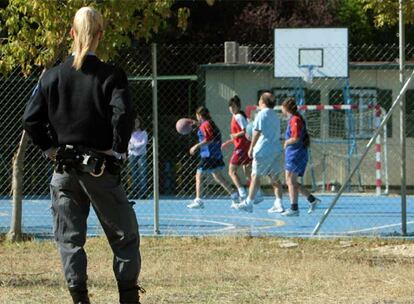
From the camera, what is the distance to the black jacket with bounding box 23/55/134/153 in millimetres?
6520

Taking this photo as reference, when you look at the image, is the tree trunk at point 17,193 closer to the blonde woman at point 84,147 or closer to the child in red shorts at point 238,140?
the child in red shorts at point 238,140

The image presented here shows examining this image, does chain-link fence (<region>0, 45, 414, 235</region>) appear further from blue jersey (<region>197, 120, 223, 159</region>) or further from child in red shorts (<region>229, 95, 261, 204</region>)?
child in red shorts (<region>229, 95, 261, 204</region>)

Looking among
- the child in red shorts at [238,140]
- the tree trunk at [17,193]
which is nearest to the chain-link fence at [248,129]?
the child in red shorts at [238,140]

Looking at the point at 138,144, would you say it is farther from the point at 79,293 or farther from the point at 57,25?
the point at 79,293

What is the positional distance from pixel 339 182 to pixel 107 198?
48.7 ft

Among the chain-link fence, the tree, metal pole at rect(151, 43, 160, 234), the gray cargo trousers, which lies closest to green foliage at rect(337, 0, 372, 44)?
the chain-link fence

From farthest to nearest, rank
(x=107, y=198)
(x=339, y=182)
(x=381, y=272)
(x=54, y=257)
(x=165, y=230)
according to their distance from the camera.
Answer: (x=339, y=182) < (x=165, y=230) < (x=54, y=257) < (x=381, y=272) < (x=107, y=198)

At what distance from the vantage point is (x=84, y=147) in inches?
261

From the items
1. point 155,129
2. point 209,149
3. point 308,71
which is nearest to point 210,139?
point 209,149

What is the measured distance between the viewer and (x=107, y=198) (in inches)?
264

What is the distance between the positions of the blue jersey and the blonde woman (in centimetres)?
945

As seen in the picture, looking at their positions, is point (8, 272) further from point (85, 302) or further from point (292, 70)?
point (292, 70)

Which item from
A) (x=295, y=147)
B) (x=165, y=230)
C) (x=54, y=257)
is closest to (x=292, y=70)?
(x=295, y=147)

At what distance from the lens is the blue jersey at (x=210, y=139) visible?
53.3ft
